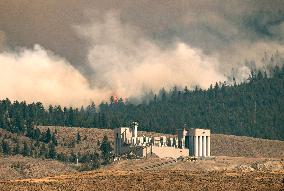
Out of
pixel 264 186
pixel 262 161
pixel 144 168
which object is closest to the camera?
pixel 264 186

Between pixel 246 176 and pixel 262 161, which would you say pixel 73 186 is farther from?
pixel 262 161

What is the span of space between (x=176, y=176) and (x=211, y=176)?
802cm

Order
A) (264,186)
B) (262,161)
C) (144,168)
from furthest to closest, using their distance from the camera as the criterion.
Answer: (262,161) < (144,168) < (264,186)

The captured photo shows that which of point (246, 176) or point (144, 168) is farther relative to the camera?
point (144, 168)

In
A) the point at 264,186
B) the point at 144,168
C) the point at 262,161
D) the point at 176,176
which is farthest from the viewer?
the point at 262,161

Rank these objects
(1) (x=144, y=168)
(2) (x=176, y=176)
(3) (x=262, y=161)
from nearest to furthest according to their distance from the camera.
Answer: (2) (x=176, y=176) → (1) (x=144, y=168) → (3) (x=262, y=161)

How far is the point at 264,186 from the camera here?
4742 inches

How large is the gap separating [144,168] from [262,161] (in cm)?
3743

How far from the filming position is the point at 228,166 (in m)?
189

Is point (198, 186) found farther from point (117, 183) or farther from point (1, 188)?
point (1, 188)

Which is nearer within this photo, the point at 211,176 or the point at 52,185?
the point at 52,185

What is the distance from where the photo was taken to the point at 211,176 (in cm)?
13738

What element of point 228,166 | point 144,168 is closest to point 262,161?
point 228,166

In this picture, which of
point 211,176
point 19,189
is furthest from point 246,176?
point 19,189
